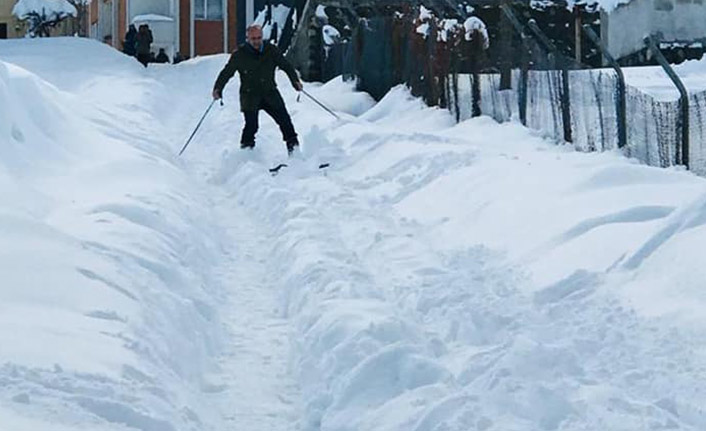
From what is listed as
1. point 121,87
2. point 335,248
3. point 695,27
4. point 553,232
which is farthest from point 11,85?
point 695,27

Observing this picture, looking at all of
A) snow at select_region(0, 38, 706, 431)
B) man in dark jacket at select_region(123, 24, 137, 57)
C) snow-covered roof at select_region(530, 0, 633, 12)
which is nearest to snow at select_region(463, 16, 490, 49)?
snow at select_region(0, 38, 706, 431)

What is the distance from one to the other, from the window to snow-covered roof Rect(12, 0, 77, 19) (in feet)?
45.0

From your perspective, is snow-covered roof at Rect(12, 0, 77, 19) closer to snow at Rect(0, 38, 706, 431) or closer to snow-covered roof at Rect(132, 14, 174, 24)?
snow-covered roof at Rect(132, 14, 174, 24)

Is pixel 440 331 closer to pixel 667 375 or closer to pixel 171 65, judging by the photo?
pixel 667 375

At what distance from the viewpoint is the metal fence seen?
1184cm

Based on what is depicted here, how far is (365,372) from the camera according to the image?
5.79 metres

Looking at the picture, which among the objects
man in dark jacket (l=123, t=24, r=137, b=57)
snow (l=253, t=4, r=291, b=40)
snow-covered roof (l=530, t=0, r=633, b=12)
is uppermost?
snow (l=253, t=4, r=291, b=40)

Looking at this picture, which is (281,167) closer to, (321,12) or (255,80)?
(255,80)

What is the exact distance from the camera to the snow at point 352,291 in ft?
17.3

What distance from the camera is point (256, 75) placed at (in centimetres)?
1512

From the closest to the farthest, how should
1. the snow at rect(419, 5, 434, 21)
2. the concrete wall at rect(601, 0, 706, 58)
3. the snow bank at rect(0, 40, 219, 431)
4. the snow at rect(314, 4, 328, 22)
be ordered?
the snow bank at rect(0, 40, 219, 431) < the snow at rect(419, 5, 434, 21) < the snow at rect(314, 4, 328, 22) < the concrete wall at rect(601, 0, 706, 58)

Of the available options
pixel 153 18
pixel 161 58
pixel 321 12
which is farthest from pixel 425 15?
pixel 153 18

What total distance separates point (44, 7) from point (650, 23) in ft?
98.9

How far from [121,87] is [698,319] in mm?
20497
